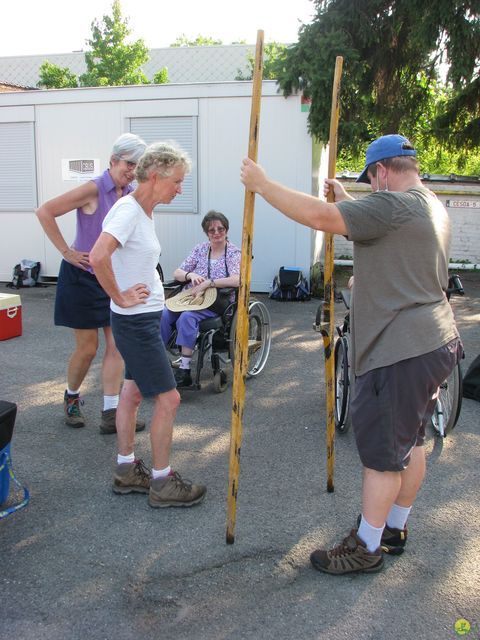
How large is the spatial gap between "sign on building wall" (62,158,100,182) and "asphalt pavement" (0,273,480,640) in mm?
6667

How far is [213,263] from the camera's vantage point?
5.56m

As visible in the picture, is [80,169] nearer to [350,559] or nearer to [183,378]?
[183,378]

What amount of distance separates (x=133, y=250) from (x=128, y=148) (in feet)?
3.36

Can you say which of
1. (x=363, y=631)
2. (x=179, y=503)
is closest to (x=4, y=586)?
(x=179, y=503)

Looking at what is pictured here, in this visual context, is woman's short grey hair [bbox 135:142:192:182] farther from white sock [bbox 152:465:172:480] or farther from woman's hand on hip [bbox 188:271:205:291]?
woman's hand on hip [bbox 188:271:205:291]

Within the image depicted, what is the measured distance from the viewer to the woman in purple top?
3.91 meters

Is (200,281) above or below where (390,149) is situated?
below

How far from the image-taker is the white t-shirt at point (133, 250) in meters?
2.96

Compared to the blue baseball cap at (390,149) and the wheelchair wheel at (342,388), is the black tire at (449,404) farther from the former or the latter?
the blue baseball cap at (390,149)

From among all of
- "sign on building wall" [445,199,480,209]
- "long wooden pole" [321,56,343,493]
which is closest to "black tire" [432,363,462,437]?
"long wooden pole" [321,56,343,493]

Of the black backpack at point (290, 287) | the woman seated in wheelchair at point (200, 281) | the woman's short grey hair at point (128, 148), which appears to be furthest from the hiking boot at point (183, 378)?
the black backpack at point (290, 287)

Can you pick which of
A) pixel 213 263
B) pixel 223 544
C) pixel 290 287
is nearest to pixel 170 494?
pixel 223 544

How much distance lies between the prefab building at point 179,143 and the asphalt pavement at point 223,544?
562 centimetres

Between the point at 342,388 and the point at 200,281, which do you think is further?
the point at 200,281
